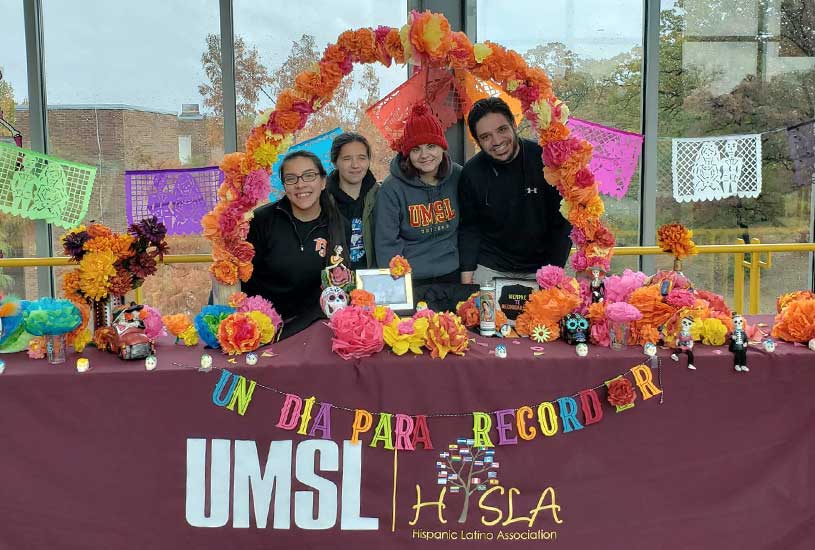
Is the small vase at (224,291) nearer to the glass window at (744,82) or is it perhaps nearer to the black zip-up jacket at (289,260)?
the black zip-up jacket at (289,260)

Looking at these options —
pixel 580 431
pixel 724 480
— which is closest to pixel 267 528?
pixel 580 431

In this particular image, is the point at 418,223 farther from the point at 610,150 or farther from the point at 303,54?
the point at 303,54

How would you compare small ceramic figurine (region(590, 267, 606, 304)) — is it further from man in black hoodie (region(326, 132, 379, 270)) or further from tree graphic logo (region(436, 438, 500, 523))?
man in black hoodie (region(326, 132, 379, 270))

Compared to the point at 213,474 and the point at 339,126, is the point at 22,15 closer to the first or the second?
the point at 339,126

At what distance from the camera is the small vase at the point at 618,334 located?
2491 millimetres

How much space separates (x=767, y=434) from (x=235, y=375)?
2.13 m

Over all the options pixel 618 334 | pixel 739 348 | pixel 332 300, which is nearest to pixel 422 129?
pixel 332 300

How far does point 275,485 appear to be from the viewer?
2.32m

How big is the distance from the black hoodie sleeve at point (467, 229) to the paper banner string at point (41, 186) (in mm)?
3211

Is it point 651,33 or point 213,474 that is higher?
→ point 651,33

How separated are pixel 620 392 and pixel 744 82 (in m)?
4.51

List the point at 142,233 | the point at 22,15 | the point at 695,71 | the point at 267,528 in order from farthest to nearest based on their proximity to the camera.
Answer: the point at 695,71
the point at 22,15
the point at 142,233
the point at 267,528

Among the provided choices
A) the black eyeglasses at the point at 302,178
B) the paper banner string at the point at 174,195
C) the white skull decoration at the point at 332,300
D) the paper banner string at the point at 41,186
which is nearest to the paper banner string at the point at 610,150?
the black eyeglasses at the point at 302,178

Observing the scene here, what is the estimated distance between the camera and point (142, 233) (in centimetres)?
248
